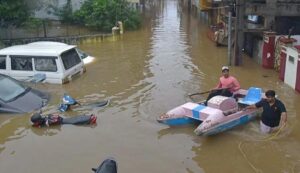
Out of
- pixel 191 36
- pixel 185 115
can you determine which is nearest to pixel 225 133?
pixel 185 115

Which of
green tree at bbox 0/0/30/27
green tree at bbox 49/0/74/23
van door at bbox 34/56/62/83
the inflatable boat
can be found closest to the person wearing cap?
the inflatable boat

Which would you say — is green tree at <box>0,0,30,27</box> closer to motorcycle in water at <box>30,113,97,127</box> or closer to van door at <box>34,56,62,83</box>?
van door at <box>34,56,62,83</box>

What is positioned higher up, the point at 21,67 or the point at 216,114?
the point at 21,67

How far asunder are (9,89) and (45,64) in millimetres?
2800

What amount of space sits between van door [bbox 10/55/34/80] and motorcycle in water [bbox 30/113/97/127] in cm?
383

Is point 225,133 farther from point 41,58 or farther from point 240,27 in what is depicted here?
point 240,27

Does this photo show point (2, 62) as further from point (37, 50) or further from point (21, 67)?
point (37, 50)

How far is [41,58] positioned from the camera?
565 inches

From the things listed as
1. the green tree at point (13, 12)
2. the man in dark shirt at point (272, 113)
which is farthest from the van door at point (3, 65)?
the man in dark shirt at point (272, 113)

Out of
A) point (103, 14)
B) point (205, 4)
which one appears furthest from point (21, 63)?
point (205, 4)

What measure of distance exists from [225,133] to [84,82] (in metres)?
6.81

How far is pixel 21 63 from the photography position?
47.8 ft

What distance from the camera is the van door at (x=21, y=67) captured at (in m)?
14.5

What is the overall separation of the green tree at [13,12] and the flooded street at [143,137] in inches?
286
